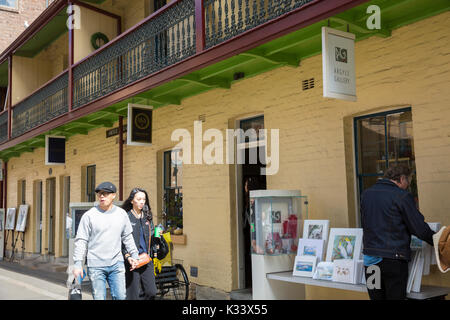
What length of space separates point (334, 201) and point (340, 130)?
38.7 inches

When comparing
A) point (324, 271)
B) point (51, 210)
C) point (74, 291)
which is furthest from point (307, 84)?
point (51, 210)

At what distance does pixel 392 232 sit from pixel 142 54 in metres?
5.91

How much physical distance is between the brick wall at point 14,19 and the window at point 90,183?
40.1 feet

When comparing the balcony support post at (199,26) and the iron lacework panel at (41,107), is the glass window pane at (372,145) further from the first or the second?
the iron lacework panel at (41,107)

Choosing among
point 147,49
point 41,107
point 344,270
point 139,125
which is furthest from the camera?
point 41,107

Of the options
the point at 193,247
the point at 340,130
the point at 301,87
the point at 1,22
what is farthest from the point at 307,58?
the point at 1,22

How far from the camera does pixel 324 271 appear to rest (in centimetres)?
566

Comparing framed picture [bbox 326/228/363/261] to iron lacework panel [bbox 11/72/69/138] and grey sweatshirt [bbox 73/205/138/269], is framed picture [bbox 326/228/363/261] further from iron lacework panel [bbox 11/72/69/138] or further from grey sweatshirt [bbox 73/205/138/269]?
iron lacework panel [bbox 11/72/69/138]

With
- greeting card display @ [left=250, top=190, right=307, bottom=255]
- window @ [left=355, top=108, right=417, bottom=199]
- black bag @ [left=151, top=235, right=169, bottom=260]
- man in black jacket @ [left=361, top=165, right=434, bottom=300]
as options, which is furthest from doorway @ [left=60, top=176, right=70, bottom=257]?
man in black jacket @ [left=361, top=165, right=434, bottom=300]

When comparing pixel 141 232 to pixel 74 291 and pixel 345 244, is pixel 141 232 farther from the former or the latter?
pixel 345 244

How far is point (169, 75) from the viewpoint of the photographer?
775cm

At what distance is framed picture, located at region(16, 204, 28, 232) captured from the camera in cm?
1781

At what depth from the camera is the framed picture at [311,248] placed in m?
5.90

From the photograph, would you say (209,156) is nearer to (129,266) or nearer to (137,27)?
(137,27)
